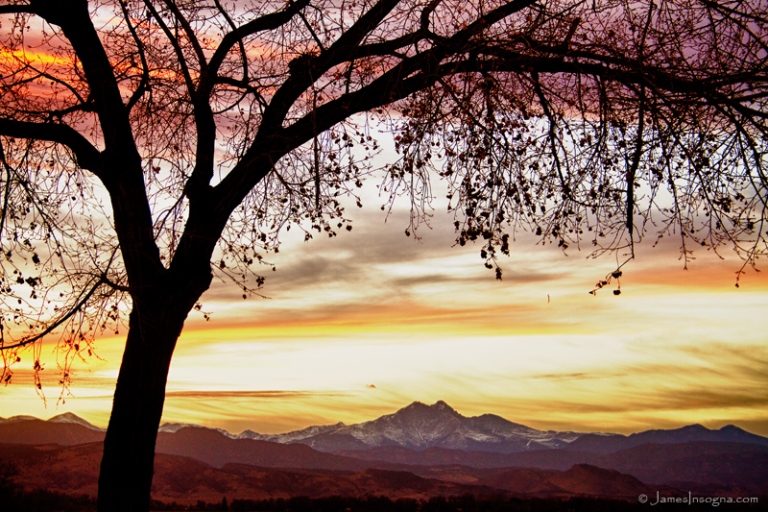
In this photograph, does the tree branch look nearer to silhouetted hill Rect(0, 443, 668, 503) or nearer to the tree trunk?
the tree trunk

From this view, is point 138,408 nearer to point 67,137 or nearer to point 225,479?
point 67,137

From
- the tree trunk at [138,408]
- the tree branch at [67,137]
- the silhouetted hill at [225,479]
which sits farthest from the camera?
the silhouetted hill at [225,479]

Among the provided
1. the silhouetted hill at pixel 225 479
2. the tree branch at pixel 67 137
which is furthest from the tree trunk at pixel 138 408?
the silhouetted hill at pixel 225 479

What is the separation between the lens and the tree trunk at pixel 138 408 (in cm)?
701

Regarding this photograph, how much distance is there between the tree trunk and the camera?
276 inches

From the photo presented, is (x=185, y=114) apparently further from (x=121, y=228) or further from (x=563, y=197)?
(x=563, y=197)

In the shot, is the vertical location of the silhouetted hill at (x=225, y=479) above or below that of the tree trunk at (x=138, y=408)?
below

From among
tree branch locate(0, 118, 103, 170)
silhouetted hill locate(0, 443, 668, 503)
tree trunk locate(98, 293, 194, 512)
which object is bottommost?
silhouetted hill locate(0, 443, 668, 503)

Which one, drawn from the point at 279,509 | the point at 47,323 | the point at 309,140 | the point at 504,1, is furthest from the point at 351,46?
the point at 279,509

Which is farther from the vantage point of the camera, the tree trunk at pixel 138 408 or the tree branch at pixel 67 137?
the tree branch at pixel 67 137

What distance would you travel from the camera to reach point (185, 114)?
8.94 meters

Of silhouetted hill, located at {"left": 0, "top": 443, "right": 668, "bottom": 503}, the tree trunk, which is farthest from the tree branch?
silhouetted hill, located at {"left": 0, "top": 443, "right": 668, "bottom": 503}

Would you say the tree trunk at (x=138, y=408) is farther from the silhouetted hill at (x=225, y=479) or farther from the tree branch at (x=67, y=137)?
the silhouetted hill at (x=225, y=479)

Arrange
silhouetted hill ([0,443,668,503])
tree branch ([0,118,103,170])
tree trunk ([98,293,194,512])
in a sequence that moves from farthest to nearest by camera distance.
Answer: silhouetted hill ([0,443,668,503]) < tree branch ([0,118,103,170]) < tree trunk ([98,293,194,512])
